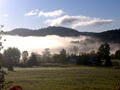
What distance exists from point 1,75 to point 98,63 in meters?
154

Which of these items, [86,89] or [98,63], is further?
[98,63]

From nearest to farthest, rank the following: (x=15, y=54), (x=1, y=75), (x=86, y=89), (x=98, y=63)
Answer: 1. (x=1, y=75)
2. (x=86, y=89)
3. (x=98, y=63)
4. (x=15, y=54)

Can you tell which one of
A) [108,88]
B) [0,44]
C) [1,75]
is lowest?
[108,88]

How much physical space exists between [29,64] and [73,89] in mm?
129494

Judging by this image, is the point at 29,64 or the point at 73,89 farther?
the point at 29,64

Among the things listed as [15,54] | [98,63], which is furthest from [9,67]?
[15,54]

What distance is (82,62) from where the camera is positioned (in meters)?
172

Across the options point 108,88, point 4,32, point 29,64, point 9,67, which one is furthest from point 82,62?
point 4,32

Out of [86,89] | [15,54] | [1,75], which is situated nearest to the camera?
[1,75]

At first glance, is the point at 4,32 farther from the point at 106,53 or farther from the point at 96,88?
the point at 106,53

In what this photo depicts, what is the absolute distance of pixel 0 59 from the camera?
647 inches

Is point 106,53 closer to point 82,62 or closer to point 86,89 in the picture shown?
point 82,62

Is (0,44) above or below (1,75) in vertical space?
above

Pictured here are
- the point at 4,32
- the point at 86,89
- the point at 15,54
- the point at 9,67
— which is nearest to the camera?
the point at 4,32
